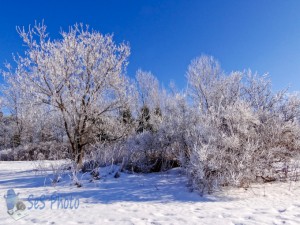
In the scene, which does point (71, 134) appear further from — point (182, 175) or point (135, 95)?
point (182, 175)

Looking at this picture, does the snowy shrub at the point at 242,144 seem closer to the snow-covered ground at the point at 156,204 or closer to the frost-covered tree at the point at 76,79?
the snow-covered ground at the point at 156,204

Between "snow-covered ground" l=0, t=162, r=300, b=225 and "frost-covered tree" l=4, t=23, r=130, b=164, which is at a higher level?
"frost-covered tree" l=4, t=23, r=130, b=164

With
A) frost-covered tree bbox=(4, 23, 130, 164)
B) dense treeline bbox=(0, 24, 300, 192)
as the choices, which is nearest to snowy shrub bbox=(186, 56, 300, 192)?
dense treeline bbox=(0, 24, 300, 192)

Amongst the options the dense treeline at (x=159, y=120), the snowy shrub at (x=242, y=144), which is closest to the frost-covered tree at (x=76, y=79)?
the dense treeline at (x=159, y=120)

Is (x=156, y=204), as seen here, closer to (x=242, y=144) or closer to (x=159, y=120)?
(x=242, y=144)

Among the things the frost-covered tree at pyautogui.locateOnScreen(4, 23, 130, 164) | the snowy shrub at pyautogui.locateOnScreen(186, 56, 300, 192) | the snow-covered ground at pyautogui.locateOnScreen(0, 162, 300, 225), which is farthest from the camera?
the frost-covered tree at pyautogui.locateOnScreen(4, 23, 130, 164)

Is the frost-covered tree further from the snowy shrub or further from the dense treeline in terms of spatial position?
the snowy shrub

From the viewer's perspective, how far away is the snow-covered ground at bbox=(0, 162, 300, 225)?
440 cm

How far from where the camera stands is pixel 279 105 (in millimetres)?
8297

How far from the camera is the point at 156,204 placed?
541 cm

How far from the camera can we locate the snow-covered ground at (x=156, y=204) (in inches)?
173

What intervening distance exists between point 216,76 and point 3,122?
992 inches

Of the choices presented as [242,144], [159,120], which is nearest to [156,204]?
[242,144]

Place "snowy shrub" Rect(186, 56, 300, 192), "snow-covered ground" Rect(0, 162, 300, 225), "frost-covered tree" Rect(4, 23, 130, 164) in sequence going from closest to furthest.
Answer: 1. "snow-covered ground" Rect(0, 162, 300, 225)
2. "snowy shrub" Rect(186, 56, 300, 192)
3. "frost-covered tree" Rect(4, 23, 130, 164)
